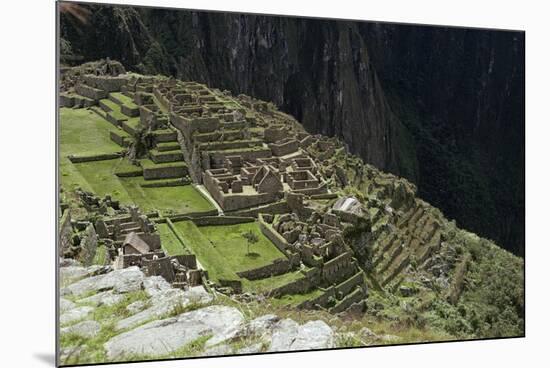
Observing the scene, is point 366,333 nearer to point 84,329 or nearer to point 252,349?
point 252,349

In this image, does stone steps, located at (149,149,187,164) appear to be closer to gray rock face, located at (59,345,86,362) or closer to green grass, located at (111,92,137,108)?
green grass, located at (111,92,137,108)

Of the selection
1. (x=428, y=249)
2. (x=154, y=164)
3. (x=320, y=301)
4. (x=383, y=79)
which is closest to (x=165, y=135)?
→ (x=154, y=164)

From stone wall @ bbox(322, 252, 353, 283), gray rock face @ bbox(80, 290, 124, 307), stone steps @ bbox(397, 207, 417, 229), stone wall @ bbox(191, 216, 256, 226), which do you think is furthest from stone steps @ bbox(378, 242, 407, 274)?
gray rock face @ bbox(80, 290, 124, 307)

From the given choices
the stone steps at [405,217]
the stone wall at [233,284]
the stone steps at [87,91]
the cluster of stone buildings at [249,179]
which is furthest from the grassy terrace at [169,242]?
the stone steps at [405,217]

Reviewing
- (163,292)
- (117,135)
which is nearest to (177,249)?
(163,292)

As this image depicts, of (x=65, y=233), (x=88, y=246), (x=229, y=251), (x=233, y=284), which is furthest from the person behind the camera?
(x=229, y=251)

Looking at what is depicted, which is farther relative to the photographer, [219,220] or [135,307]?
[219,220]
